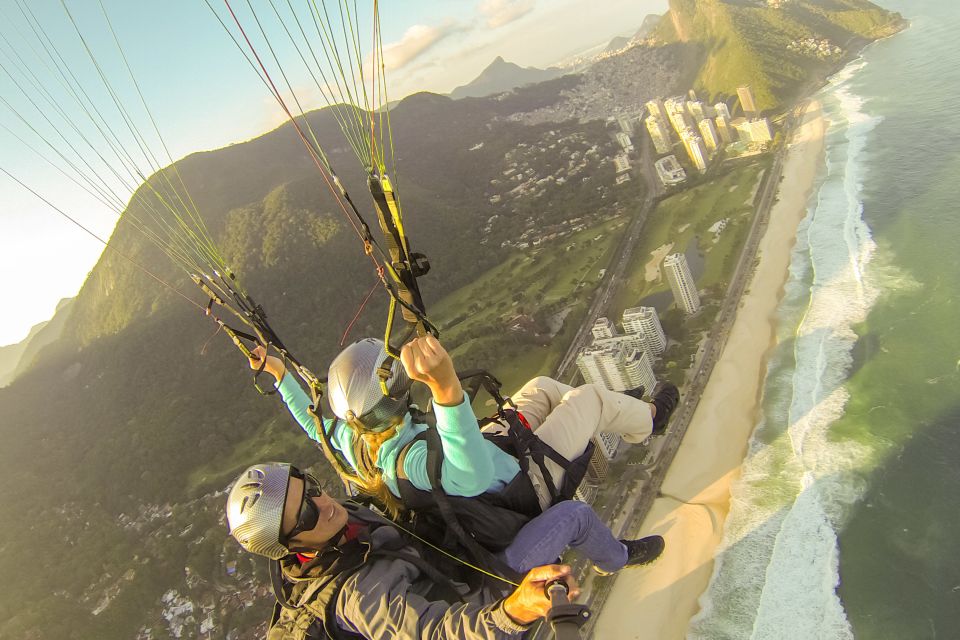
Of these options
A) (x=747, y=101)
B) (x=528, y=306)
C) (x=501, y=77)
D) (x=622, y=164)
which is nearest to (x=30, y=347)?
(x=528, y=306)

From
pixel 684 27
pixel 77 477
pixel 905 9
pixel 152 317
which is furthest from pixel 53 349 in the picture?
pixel 905 9

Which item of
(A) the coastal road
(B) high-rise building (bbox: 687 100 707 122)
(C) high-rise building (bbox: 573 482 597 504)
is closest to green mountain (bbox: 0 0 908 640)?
(B) high-rise building (bbox: 687 100 707 122)

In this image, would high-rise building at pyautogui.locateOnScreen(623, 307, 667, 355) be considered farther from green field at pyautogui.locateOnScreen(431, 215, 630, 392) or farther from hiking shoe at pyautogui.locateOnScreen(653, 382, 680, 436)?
hiking shoe at pyautogui.locateOnScreen(653, 382, 680, 436)

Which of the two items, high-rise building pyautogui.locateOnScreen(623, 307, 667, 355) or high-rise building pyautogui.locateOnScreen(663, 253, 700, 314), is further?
high-rise building pyautogui.locateOnScreen(663, 253, 700, 314)

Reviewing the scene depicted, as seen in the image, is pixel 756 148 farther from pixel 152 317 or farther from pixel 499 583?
pixel 152 317

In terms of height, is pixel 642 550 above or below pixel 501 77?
below

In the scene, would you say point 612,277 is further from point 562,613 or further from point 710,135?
point 562,613
